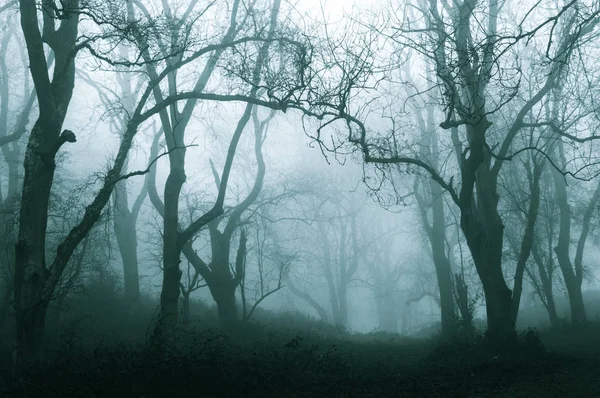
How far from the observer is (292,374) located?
8320 mm

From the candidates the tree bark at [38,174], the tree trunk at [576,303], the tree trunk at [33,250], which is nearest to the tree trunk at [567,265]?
the tree trunk at [576,303]

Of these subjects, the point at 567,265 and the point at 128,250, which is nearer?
the point at 567,265

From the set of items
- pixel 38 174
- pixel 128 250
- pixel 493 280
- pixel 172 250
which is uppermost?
pixel 128 250

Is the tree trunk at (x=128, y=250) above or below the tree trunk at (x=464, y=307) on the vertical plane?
above

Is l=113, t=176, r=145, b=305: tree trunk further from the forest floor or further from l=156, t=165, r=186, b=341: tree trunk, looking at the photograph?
the forest floor

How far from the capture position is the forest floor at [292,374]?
6.02 meters

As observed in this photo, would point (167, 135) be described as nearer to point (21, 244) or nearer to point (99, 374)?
point (21, 244)

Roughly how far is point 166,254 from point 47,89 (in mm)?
4976

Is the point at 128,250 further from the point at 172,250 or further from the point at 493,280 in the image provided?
the point at 493,280

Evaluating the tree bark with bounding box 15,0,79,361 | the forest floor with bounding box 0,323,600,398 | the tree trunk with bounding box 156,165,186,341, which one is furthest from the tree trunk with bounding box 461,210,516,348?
the tree bark with bounding box 15,0,79,361

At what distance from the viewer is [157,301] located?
22.5 m

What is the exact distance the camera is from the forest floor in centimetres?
602

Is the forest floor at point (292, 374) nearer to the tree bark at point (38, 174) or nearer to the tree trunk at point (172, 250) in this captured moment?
the tree bark at point (38, 174)

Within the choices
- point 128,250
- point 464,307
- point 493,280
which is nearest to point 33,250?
point 493,280
